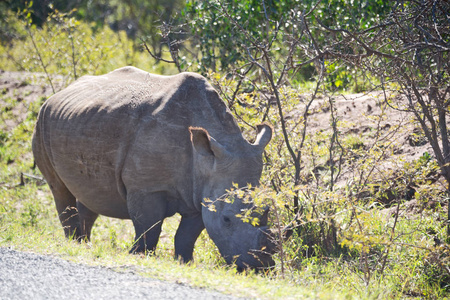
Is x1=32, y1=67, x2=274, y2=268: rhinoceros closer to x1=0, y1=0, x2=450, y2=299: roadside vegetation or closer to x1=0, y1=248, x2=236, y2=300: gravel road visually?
x1=0, y1=0, x2=450, y2=299: roadside vegetation

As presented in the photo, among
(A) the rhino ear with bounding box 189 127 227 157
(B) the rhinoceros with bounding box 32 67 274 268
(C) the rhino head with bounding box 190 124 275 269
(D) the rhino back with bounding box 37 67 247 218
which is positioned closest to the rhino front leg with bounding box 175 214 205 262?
(B) the rhinoceros with bounding box 32 67 274 268

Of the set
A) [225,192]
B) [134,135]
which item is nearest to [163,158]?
[134,135]

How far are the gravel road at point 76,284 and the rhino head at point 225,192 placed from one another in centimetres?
126

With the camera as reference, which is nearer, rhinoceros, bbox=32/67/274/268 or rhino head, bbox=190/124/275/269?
rhino head, bbox=190/124/275/269

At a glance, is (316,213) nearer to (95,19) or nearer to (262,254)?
(262,254)

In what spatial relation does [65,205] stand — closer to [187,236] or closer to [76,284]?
[187,236]

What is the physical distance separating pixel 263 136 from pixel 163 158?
1067 mm

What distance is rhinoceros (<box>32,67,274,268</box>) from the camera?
19.5 feet

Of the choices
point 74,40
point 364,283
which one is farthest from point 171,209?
point 74,40

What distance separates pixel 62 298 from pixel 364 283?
9.56ft

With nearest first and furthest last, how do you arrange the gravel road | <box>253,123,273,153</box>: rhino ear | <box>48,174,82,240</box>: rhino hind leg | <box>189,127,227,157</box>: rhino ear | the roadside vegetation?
the gravel road → the roadside vegetation → <box>189,127,227,157</box>: rhino ear → <box>253,123,273,153</box>: rhino ear → <box>48,174,82,240</box>: rhino hind leg

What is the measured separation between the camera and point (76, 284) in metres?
4.38

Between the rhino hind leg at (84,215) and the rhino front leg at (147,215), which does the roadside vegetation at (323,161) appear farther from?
Result: the rhino hind leg at (84,215)

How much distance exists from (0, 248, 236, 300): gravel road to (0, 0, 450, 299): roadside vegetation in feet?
0.80
